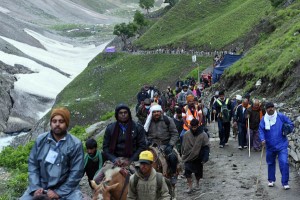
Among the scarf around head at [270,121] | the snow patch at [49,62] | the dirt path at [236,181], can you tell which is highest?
the snow patch at [49,62]

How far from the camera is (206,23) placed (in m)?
76.8

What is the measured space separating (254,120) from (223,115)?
118 centimetres

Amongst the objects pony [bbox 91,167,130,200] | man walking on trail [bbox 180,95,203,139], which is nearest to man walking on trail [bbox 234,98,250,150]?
man walking on trail [bbox 180,95,203,139]

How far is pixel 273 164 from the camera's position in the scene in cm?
1161

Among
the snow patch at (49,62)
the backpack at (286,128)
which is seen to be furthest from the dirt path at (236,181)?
the snow patch at (49,62)

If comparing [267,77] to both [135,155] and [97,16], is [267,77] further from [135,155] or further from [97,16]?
[97,16]

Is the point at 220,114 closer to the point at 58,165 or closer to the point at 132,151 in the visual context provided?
the point at 132,151

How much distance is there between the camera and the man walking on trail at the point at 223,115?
666 inches

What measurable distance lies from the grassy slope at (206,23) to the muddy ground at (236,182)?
47.2 m

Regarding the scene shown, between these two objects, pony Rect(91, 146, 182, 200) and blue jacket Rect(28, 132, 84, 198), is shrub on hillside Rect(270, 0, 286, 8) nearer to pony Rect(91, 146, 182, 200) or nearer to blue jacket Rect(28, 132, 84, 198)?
pony Rect(91, 146, 182, 200)

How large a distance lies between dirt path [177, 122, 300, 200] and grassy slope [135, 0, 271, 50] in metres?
47.2

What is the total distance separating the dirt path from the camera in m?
11.6

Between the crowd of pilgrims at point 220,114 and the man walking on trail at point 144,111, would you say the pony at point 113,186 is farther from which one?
the man walking on trail at point 144,111

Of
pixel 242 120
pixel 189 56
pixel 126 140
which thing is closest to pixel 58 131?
pixel 126 140
